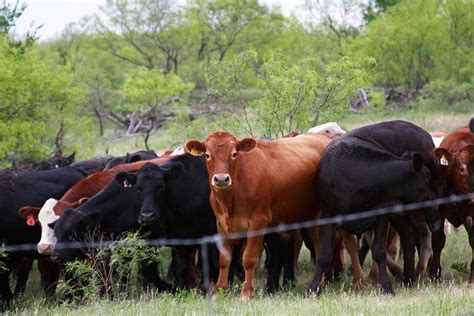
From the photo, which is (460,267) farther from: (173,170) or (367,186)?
(173,170)

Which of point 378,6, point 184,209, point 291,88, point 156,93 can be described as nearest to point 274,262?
point 184,209

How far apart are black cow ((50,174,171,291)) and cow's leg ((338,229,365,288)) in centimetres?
244

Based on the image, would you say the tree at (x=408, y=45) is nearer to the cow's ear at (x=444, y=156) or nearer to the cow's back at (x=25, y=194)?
the cow's back at (x=25, y=194)

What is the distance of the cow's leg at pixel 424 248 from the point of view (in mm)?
11461

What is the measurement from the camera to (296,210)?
36.8 feet

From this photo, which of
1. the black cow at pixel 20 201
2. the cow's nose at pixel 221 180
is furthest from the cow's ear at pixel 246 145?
the black cow at pixel 20 201

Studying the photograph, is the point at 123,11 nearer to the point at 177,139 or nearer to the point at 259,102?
the point at 177,139

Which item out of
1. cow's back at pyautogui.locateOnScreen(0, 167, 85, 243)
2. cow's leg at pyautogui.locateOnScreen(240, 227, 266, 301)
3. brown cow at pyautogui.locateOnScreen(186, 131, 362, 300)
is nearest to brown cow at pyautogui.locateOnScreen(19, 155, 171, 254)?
cow's back at pyautogui.locateOnScreen(0, 167, 85, 243)

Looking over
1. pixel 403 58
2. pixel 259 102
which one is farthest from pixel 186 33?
pixel 259 102

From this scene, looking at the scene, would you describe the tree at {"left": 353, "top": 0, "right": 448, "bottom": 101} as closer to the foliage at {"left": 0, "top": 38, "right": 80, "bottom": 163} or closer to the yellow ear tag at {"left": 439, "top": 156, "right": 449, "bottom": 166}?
the foliage at {"left": 0, "top": 38, "right": 80, "bottom": 163}

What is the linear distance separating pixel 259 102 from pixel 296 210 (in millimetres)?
8521

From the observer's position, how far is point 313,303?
29.4ft

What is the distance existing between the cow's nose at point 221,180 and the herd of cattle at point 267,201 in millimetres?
14

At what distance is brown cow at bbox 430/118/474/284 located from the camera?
1103 centimetres
